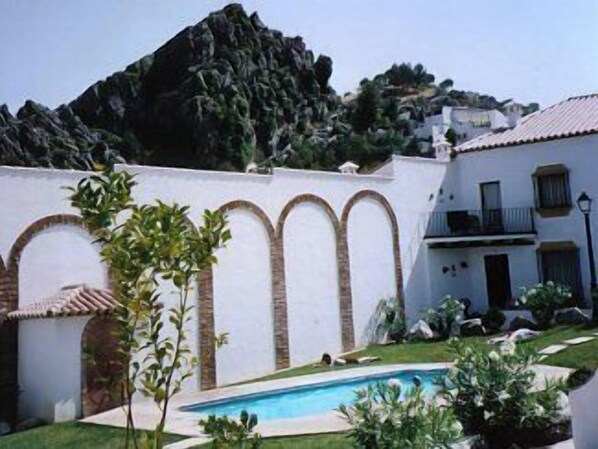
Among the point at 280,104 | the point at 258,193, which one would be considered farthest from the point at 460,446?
the point at 280,104

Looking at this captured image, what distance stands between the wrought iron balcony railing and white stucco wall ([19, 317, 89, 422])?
13.0 meters

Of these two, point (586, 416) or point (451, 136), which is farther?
point (451, 136)

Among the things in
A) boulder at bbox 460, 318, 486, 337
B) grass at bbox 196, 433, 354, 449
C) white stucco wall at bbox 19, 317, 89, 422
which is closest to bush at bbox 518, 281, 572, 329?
boulder at bbox 460, 318, 486, 337

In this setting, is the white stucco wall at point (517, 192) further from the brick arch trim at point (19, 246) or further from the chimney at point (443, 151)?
the brick arch trim at point (19, 246)

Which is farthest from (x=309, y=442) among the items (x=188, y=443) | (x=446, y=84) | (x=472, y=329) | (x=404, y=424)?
(x=446, y=84)

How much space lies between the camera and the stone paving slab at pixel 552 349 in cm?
1446

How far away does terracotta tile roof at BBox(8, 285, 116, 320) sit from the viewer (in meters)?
12.5

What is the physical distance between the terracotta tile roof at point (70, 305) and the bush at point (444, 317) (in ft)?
34.1

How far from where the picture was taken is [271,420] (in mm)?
11188

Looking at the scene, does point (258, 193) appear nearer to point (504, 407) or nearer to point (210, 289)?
point (210, 289)

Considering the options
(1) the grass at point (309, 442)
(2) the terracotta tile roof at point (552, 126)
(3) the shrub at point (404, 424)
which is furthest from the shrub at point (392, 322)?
(3) the shrub at point (404, 424)

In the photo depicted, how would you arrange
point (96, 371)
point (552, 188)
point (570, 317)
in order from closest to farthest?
point (96, 371) < point (570, 317) < point (552, 188)

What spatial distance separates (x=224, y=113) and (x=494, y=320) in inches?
1656

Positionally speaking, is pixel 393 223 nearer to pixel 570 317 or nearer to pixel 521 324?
pixel 521 324
